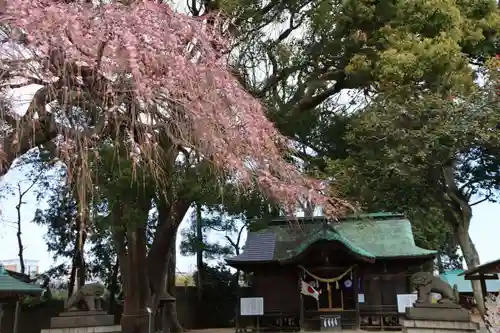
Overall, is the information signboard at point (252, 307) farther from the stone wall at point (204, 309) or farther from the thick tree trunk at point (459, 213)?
the stone wall at point (204, 309)

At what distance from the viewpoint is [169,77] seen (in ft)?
13.0

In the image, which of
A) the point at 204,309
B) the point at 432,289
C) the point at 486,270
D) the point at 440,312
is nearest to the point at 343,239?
the point at 486,270

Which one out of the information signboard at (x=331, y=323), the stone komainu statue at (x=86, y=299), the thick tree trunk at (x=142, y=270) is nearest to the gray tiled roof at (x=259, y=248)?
the information signboard at (x=331, y=323)

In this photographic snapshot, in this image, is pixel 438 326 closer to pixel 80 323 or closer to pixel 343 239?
pixel 343 239

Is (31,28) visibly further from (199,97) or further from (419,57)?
(419,57)

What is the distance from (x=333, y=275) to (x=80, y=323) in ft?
28.4

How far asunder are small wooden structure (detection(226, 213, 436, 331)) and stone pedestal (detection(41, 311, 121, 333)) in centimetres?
603

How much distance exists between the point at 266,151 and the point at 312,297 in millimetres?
12523

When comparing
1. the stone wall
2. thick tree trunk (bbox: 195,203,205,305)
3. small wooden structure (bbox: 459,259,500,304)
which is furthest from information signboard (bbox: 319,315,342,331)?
thick tree trunk (bbox: 195,203,205,305)

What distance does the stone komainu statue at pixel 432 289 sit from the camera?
9.52 metres

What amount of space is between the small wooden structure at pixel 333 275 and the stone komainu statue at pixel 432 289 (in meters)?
4.74

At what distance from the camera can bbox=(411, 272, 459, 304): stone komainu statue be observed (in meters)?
9.52

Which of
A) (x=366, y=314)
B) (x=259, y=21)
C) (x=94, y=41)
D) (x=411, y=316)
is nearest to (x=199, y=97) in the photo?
(x=94, y=41)

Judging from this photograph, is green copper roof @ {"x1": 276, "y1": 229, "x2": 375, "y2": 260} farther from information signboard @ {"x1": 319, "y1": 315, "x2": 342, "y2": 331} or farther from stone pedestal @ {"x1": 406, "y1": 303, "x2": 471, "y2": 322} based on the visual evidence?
stone pedestal @ {"x1": 406, "y1": 303, "x2": 471, "y2": 322}
